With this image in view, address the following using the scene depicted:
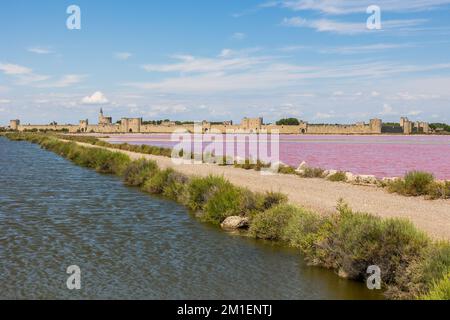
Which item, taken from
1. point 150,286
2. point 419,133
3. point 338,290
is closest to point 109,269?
point 150,286

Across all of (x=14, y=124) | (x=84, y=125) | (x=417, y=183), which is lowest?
(x=417, y=183)

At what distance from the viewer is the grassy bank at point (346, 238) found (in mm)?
8156

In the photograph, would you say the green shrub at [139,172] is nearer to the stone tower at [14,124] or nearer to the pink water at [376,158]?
the pink water at [376,158]

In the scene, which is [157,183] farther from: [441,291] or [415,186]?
[441,291]

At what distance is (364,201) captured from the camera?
16.5m

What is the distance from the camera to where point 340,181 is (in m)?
23.2

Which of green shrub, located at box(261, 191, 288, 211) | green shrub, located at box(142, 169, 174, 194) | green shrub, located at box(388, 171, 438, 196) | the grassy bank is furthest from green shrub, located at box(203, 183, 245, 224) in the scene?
green shrub, located at box(142, 169, 174, 194)

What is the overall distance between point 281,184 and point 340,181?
3096 mm

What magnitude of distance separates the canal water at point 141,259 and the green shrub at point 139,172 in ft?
22.5

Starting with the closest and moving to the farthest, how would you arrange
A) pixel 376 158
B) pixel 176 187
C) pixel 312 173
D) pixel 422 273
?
pixel 422 273 < pixel 176 187 < pixel 312 173 < pixel 376 158

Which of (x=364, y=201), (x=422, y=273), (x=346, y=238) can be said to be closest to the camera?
(x=422, y=273)

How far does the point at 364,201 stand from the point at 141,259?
823 cm

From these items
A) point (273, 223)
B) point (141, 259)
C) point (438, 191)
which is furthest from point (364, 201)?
point (141, 259)
